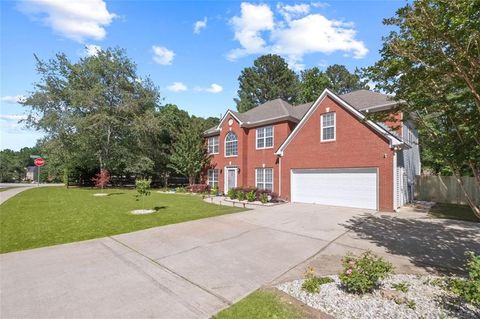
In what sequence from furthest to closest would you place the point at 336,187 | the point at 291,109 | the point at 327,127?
the point at 291,109 < the point at 327,127 < the point at 336,187

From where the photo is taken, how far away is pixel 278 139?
63.8ft

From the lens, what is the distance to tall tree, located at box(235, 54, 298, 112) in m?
48.5

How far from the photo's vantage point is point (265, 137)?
2055 cm

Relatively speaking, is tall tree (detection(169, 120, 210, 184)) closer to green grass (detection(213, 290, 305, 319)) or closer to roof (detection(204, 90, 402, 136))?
roof (detection(204, 90, 402, 136))

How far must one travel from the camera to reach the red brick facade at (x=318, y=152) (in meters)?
13.6

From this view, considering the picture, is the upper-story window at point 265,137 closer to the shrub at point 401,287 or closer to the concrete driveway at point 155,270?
the concrete driveway at point 155,270

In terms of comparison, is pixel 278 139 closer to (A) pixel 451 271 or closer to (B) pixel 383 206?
(B) pixel 383 206

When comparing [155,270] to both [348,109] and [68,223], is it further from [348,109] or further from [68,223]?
[348,109]

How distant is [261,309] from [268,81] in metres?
48.3

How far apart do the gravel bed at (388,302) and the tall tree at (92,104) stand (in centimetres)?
2948

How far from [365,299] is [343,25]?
937 cm

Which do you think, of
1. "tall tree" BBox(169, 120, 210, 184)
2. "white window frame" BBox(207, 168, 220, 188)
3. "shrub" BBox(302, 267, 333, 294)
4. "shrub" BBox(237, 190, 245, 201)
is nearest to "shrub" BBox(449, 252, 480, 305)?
"shrub" BBox(302, 267, 333, 294)

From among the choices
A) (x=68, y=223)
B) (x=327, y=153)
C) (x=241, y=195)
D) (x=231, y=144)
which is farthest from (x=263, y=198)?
(x=68, y=223)

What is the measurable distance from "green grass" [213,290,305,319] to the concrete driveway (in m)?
0.23
